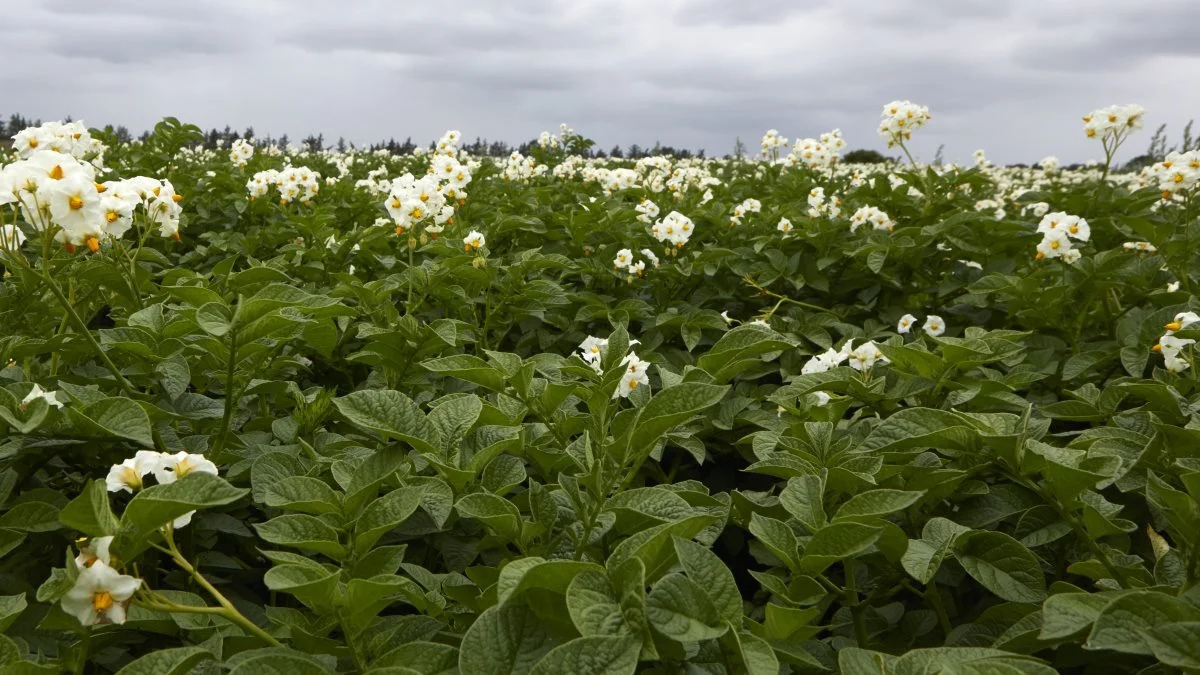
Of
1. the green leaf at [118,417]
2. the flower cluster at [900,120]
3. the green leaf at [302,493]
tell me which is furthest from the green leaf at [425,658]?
the flower cluster at [900,120]

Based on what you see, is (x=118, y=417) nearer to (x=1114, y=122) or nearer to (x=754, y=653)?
(x=754, y=653)

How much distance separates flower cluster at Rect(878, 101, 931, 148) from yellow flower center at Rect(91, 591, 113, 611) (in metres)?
4.51

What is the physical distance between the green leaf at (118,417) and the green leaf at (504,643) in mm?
733

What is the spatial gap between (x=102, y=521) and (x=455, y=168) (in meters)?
2.79

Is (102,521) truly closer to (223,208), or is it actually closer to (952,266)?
(952,266)

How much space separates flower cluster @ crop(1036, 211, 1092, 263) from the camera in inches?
119

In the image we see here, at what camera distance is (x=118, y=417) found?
1372mm

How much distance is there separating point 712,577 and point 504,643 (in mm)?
247

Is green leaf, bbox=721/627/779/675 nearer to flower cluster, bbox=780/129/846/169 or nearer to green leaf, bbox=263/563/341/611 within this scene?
green leaf, bbox=263/563/341/611

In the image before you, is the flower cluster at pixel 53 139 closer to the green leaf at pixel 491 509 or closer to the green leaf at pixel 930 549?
the green leaf at pixel 491 509

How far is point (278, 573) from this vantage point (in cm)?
98

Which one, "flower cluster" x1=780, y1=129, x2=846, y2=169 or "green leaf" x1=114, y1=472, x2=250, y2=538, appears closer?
"green leaf" x1=114, y1=472, x2=250, y2=538

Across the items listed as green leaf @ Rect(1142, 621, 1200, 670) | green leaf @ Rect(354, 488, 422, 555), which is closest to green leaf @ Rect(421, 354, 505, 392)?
green leaf @ Rect(354, 488, 422, 555)

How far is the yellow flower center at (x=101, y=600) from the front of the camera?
0.98m
